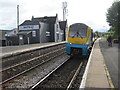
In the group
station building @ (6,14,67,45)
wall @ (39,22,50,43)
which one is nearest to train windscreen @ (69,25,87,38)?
station building @ (6,14,67,45)

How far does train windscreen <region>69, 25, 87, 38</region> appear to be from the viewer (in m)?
17.2

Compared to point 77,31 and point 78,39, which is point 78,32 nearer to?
point 77,31

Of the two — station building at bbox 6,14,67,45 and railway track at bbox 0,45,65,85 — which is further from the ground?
station building at bbox 6,14,67,45

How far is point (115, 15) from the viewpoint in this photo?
142 ft

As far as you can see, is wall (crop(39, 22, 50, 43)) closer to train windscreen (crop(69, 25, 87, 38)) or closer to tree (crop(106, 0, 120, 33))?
tree (crop(106, 0, 120, 33))

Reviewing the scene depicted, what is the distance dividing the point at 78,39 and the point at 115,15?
29096 millimetres

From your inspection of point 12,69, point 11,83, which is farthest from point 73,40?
point 11,83

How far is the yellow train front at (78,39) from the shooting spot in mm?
16828

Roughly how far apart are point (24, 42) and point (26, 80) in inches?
1543

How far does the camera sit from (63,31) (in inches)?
2793

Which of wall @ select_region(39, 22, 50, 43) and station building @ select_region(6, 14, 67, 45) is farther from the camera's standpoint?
wall @ select_region(39, 22, 50, 43)

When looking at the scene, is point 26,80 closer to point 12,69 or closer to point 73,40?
point 12,69

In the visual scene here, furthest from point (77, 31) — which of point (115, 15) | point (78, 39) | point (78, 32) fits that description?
point (115, 15)

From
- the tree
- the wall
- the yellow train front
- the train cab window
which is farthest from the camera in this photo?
the wall
